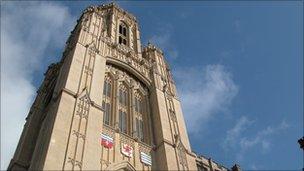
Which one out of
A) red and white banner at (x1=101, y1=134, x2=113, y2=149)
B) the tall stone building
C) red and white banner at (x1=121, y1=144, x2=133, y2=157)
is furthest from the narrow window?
red and white banner at (x1=121, y1=144, x2=133, y2=157)

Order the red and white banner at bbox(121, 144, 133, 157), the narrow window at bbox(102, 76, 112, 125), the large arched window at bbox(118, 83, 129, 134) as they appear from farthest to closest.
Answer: the large arched window at bbox(118, 83, 129, 134) < the narrow window at bbox(102, 76, 112, 125) < the red and white banner at bbox(121, 144, 133, 157)

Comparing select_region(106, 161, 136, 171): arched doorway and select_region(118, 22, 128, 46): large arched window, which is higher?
select_region(118, 22, 128, 46): large arched window

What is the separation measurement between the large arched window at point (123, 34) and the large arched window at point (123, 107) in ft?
37.1

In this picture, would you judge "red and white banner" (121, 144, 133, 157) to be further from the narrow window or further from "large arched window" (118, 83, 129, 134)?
the narrow window

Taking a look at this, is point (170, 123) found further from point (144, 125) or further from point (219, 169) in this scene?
point (219, 169)

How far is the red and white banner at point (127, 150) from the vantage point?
2755 centimetres

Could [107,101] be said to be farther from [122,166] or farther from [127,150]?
[122,166]

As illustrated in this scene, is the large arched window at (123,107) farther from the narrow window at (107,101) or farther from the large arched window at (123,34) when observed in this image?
the large arched window at (123,34)

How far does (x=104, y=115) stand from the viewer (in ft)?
100

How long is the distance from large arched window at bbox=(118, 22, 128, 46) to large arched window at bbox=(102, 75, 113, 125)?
38.4ft

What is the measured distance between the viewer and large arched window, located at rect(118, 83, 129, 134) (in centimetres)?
3138

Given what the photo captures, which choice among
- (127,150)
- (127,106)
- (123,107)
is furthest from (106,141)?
(127,106)

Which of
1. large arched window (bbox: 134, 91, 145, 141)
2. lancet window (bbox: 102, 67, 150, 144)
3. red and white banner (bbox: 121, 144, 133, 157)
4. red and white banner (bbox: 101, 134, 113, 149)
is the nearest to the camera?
red and white banner (bbox: 101, 134, 113, 149)

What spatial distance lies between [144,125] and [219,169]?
1022cm
